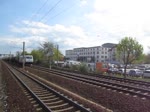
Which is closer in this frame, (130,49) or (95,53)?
(130,49)

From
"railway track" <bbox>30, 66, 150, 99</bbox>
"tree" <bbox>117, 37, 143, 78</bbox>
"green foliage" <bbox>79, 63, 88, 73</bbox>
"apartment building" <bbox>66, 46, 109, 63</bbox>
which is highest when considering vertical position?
"apartment building" <bbox>66, 46, 109, 63</bbox>

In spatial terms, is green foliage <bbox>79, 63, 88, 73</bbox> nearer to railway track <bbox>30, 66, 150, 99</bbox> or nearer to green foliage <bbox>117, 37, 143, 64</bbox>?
green foliage <bbox>117, 37, 143, 64</bbox>

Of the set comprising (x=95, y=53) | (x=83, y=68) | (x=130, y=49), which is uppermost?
(x=95, y=53)

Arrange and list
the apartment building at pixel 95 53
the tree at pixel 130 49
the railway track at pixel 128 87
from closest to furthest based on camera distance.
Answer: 1. the railway track at pixel 128 87
2. the tree at pixel 130 49
3. the apartment building at pixel 95 53

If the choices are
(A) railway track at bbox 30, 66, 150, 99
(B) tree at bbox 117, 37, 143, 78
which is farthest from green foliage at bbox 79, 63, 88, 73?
(A) railway track at bbox 30, 66, 150, 99

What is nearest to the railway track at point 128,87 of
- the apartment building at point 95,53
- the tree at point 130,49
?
the tree at point 130,49

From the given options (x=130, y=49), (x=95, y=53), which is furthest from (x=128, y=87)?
(x=95, y=53)

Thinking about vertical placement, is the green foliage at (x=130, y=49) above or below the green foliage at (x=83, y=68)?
above

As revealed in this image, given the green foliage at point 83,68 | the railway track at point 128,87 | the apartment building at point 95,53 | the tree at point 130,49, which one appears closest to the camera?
the railway track at point 128,87

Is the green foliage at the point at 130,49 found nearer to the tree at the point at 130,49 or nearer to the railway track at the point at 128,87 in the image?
the tree at the point at 130,49

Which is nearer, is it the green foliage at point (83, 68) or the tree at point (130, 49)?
the tree at point (130, 49)

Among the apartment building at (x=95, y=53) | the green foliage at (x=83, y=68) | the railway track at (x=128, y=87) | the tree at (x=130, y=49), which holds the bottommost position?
the railway track at (x=128, y=87)

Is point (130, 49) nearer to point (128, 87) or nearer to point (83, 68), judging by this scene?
point (83, 68)

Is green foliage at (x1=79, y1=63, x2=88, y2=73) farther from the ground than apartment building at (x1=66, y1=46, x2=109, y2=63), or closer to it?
closer to it
